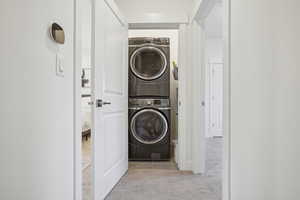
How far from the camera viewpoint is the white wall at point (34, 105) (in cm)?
98

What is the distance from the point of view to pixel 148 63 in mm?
4148

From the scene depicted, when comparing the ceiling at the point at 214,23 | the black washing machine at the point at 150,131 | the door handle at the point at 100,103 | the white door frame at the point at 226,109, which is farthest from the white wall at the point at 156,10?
the white door frame at the point at 226,109

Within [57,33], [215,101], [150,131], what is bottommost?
[150,131]

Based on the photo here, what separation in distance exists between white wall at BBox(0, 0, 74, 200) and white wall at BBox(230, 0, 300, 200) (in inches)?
38.2

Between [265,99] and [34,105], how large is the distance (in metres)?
1.01

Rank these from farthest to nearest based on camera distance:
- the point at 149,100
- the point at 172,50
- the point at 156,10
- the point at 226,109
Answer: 1. the point at 172,50
2. the point at 149,100
3. the point at 156,10
4. the point at 226,109

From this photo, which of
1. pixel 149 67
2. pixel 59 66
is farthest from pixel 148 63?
pixel 59 66

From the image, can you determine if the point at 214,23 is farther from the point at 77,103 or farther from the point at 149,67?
the point at 77,103

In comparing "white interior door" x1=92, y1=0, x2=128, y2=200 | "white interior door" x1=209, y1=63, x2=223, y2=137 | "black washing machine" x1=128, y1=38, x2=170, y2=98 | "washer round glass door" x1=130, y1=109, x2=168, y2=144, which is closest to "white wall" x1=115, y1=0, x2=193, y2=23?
"white interior door" x1=92, y1=0, x2=128, y2=200

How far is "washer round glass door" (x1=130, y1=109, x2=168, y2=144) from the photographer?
4.07 metres

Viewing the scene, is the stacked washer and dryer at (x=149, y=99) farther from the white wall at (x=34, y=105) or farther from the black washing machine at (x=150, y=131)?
the white wall at (x=34, y=105)

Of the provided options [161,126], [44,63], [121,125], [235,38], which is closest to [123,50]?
[121,125]

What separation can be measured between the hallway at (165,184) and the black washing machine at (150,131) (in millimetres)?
268

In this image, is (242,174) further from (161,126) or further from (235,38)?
(161,126)
